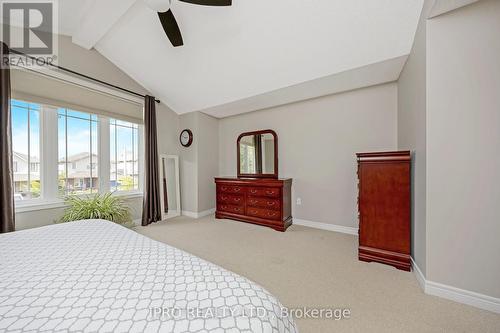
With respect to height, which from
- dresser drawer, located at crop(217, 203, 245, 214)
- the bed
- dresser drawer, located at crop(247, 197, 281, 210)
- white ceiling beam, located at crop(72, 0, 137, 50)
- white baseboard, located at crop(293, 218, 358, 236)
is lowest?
white baseboard, located at crop(293, 218, 358, 236)

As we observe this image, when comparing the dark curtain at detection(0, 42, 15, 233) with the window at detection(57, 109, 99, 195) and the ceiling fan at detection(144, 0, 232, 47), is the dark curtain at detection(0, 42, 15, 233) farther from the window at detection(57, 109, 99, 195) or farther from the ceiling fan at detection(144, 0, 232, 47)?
the ceiling fan at detection(144, 0, 232, 47)

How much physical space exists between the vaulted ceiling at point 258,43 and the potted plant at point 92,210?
217 cm

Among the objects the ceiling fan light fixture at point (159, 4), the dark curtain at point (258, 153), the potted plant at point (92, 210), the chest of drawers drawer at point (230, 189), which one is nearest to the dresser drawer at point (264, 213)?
the chest of drawers drawer at point (230, 189)

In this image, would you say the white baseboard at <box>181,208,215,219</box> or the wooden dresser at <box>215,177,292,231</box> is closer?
the wooden dresser at <box>215,177,292,231</box>

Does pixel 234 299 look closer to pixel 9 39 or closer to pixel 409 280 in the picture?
pixel 409 280

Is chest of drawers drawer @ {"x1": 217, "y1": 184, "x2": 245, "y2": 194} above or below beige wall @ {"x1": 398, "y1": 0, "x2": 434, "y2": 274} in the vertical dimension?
below

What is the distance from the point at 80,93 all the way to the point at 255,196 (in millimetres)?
3098

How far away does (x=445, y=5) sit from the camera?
1487mm

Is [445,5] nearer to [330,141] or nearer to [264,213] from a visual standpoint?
[330,141]

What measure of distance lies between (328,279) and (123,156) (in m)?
3.75

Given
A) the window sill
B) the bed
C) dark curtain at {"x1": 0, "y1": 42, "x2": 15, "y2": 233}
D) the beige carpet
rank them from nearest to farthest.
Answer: the bed, the beige carpet, dark curtain at {"x1": 0, "y1": 42, "x2": 15, "y2": 233}, the window sill

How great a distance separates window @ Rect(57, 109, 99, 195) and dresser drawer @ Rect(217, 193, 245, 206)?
2.07m

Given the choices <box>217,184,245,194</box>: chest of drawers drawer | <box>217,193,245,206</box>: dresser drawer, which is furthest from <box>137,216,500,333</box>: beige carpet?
<box>217,184,245,194</box>: chest of drawers drawer

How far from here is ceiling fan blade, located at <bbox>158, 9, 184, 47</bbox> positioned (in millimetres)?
1867
